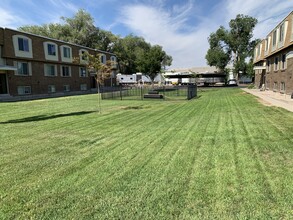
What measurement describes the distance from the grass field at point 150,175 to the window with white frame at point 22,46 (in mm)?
22665

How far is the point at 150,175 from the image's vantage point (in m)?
4.15

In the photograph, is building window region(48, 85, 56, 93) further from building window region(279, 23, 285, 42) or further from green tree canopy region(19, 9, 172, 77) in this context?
building window region(279, 23, 285, 42)

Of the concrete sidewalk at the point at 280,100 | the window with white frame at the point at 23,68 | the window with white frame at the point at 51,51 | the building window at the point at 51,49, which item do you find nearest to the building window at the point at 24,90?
the window with white frame at the point at 23,68

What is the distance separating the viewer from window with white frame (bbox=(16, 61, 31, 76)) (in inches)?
1053

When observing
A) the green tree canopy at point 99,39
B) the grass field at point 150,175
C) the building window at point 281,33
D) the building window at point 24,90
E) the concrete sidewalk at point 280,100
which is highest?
the green tree canopy at point 99,39

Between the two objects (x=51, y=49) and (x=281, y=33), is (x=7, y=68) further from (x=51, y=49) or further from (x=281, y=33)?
(x=281, y=33)

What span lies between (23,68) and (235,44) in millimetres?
49435

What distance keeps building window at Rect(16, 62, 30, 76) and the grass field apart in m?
23.1

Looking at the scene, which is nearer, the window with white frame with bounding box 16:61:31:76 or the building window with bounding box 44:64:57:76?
the window with white frame with bounding box 16:61:31:76

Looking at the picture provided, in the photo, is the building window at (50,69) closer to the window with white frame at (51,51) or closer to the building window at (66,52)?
the window with white frame at (51,51)

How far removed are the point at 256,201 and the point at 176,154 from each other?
223 centimetres

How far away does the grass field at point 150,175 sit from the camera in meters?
3.09

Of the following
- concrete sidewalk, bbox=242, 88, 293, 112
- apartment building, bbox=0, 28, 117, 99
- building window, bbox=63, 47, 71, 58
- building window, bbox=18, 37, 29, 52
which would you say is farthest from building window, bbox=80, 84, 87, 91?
concrete sidewalk, bbox=242, 88, 293, 112

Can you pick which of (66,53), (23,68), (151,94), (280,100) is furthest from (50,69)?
(280,100)
